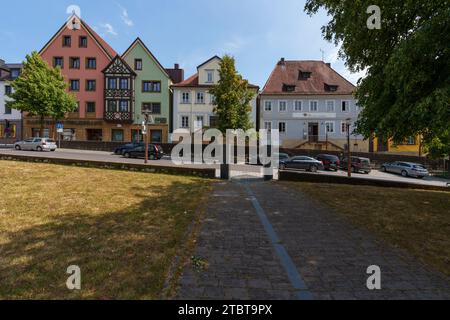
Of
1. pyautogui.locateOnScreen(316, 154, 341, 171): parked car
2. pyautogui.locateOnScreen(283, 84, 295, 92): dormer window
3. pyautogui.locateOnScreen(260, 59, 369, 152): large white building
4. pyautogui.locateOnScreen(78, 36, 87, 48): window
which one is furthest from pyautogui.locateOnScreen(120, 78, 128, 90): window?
pyautogui.locateOnScreen(316, 154, 341, 171): parked car

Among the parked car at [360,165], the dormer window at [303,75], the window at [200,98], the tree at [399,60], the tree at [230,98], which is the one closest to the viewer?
the tree at [399,60]

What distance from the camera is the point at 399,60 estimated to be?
22.8 feet

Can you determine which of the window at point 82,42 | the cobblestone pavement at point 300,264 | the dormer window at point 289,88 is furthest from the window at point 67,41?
the cobblestone pavement at point 300,264

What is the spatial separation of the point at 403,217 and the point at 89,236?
8.35 m

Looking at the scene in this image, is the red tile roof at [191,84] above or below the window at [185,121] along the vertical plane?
above

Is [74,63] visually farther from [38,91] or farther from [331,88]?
[331,88]

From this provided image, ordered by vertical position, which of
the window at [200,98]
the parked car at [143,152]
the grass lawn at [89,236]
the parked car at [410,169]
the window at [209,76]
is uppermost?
the window at [209,76]

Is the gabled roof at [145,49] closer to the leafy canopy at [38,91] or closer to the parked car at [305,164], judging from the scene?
the leafy canopy at [38,91]

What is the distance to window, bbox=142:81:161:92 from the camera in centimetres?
3947

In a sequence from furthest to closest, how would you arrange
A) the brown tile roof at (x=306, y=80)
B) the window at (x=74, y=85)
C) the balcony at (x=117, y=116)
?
1. the window at (x=74, y=85)
2. the brown tile roof at (x=306, y=80)
3. the balcony at (x=117, y=116)

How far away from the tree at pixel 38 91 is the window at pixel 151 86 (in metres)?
10.5

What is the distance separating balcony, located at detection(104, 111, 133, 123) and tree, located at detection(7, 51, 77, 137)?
5.42 meters

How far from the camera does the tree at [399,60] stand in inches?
264

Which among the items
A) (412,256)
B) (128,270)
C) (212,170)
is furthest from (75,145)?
(412,256)
